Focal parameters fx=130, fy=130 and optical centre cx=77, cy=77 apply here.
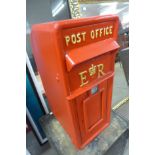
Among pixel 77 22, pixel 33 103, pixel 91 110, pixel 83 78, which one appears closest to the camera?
pixel 77 22

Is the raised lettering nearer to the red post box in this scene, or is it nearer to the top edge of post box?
the red post box

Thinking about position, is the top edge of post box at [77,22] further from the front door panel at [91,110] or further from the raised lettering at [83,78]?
the front door panel at [91,110]

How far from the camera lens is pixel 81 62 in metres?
0.64

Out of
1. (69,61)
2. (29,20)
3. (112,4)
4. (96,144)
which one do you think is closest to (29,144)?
(96,144)

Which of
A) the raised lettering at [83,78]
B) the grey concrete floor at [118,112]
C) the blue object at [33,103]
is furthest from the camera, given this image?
the grey concrete floor at [118,112]

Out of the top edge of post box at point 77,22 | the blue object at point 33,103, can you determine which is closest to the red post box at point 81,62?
the top edge of post box at point 77,22

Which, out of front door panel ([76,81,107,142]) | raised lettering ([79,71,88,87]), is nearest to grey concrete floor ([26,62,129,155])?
front door panel ([76,81,107,142])

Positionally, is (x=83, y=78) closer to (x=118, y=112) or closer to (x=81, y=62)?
(x=81, y=62)

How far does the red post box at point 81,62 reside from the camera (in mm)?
606

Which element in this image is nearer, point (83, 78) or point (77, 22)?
point (77, 22)

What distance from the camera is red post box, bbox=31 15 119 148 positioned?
0.61m

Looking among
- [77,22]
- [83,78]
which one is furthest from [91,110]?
[77,22]
